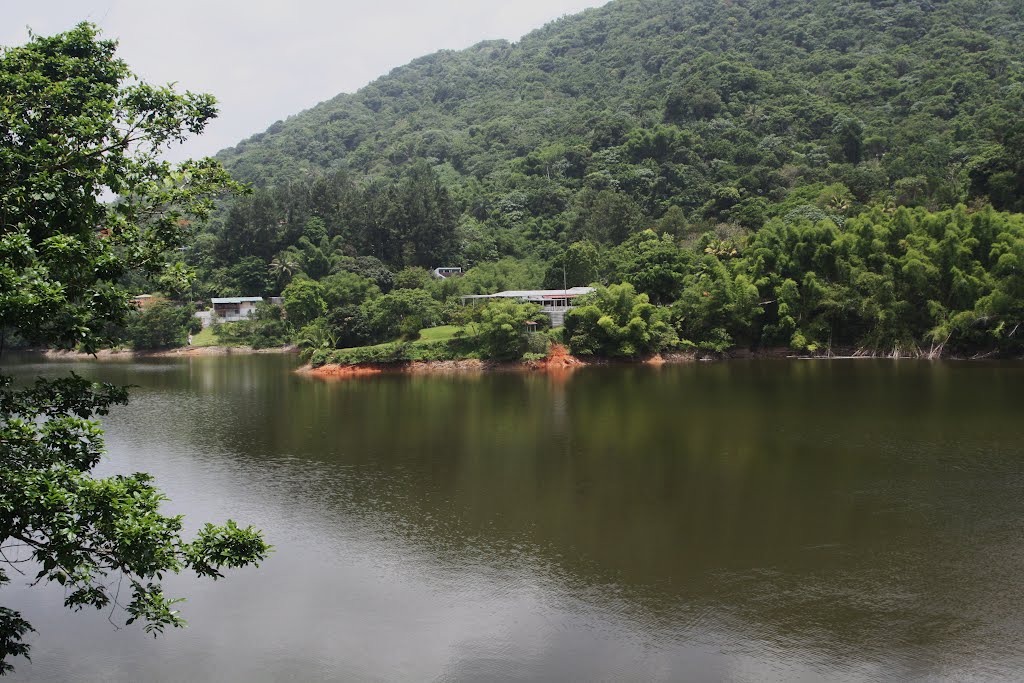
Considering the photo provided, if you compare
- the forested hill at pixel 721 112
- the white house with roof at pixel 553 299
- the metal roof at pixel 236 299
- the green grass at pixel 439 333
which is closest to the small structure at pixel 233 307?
the metal roof at pixel 236 299

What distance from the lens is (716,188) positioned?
251 feet

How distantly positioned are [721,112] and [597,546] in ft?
297

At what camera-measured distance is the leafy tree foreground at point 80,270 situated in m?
7.75

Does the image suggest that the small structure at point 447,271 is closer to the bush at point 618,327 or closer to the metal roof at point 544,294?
the metal roof at point 544,294

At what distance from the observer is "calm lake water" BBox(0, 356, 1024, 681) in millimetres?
11883

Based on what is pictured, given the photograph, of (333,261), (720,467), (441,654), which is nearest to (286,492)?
(441,654)

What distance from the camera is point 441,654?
39.3 feet

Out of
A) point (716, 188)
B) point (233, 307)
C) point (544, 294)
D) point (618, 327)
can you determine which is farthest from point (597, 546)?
point (716, 188)

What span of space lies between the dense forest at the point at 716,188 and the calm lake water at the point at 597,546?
1808cm

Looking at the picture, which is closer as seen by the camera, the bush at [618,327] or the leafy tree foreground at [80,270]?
the leafy tree foreground at [80,270]

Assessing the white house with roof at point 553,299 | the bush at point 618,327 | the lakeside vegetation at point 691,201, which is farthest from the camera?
the white house with roof at point 553,299

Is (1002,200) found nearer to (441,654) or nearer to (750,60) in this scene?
(441,654)

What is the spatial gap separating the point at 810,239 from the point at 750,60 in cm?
7438

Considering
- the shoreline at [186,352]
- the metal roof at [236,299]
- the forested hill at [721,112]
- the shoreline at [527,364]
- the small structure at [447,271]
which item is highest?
the forested hill at [721,112]
